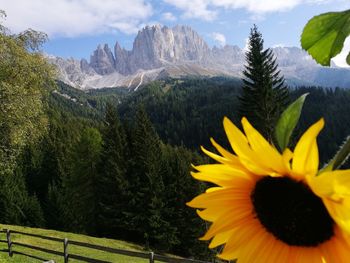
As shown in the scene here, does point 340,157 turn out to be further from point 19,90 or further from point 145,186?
point 145,186

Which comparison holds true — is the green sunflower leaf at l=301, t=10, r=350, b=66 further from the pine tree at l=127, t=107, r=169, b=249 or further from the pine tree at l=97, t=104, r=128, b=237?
the pine tree at l=97, t=104, r=128, b=237

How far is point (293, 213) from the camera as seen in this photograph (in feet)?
1.24

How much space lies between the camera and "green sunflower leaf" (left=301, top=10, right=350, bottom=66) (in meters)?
0.36

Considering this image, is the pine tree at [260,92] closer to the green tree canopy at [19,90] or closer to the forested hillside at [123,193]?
the forested hillside at [123,193]

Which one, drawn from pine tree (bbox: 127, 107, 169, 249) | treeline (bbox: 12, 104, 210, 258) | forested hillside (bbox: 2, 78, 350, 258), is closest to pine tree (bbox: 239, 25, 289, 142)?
forested hillside (bbox: 2, 78, 350, 258)

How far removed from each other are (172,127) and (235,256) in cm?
12221

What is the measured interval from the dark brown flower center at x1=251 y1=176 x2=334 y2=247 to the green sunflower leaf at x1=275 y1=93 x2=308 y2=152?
48mm

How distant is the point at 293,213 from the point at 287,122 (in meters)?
0.08

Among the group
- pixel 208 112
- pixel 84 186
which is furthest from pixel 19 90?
pixel 208 112

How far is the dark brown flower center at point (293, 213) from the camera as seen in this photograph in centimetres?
38

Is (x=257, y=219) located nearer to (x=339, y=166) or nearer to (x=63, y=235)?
(x=339, y=166)

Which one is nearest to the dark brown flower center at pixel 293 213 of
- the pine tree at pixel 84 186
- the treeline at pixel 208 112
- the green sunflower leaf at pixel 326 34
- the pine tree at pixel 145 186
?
the green sunflower leaf at pixel 326 34

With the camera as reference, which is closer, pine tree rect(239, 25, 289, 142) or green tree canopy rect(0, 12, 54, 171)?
green tree canopy rect(0, 12, 54, 171)

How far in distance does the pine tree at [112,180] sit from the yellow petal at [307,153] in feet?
111
